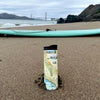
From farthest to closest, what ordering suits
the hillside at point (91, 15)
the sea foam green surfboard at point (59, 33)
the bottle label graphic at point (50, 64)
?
the hillside at point (91, 15)
the sea foam green surfboard at point (59, 33)
the bottle label graphic at point (50, 64)

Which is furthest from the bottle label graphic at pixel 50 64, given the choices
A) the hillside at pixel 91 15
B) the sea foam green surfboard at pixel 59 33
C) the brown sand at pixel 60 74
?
the hillside at pixel 91 15

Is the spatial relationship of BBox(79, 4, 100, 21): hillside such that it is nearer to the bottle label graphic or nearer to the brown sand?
the brown sand

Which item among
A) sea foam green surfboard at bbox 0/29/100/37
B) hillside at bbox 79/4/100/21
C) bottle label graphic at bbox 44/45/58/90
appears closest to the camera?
bottle label graphic at bbox 44/45/58/90

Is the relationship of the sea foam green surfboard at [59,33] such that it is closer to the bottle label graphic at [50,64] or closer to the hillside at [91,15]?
the bottle label graphic at [50,64]

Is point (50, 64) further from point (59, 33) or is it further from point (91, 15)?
point (91, 15)

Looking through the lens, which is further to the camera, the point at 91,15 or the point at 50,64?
the point at 91,15

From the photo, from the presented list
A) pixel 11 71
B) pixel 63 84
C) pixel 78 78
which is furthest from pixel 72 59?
pixel 11 71

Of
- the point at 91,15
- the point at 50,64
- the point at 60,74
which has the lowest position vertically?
the point at 60,74

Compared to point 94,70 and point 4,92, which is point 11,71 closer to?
point 4,92

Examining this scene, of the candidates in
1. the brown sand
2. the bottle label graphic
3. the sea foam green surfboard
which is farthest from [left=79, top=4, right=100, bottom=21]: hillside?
the bottle label graphic

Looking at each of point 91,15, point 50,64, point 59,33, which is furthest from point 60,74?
point 91,15

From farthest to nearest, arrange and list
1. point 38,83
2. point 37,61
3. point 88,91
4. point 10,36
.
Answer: point 10,36, point 37,61, point 38,83, point 88,91
